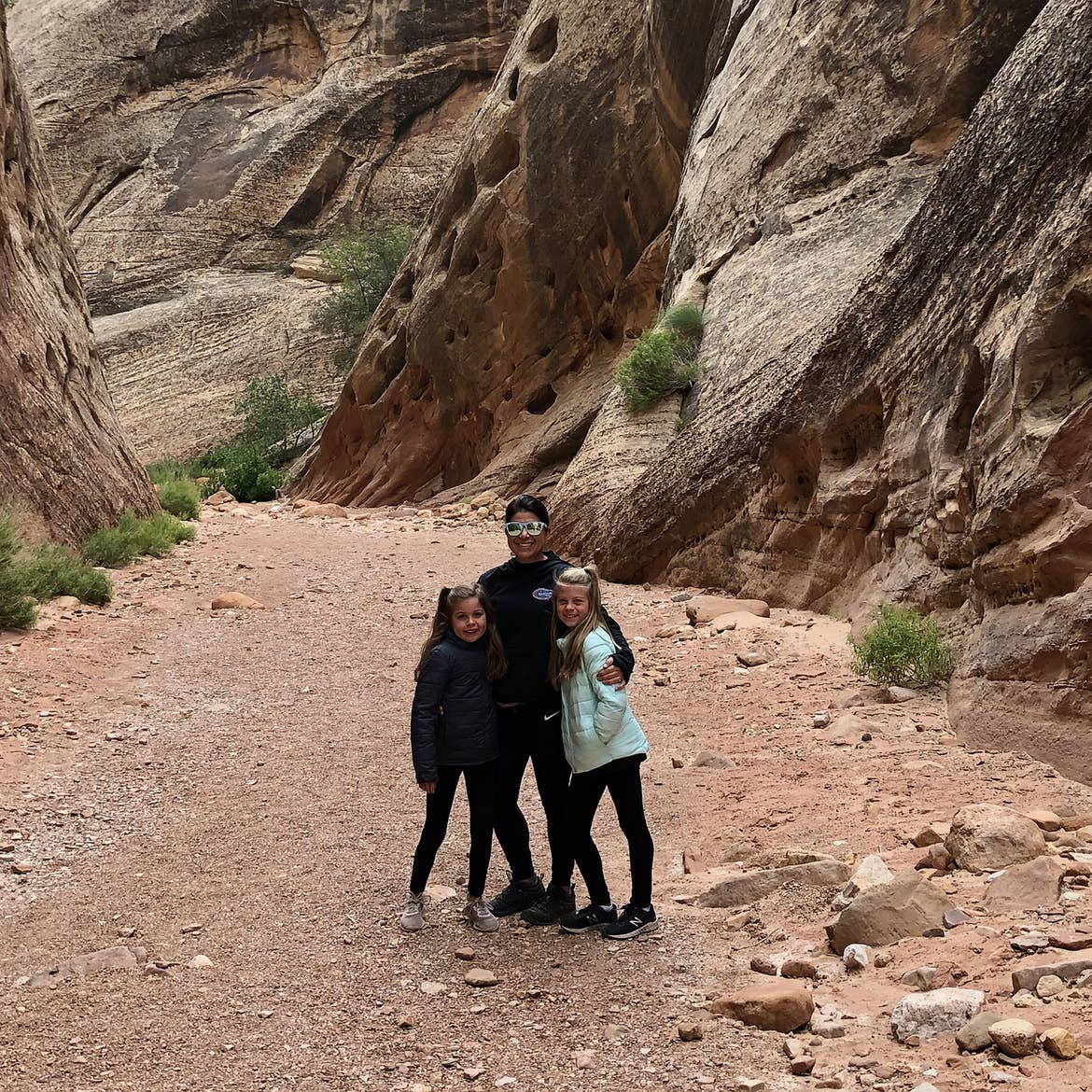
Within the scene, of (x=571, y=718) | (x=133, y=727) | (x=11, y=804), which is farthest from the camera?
(x=133, y=727)

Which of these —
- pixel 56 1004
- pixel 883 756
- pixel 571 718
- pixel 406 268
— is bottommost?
pixel 883 756

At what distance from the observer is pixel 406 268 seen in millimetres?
25438

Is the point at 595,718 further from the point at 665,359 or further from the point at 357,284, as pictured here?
the point at 357,284

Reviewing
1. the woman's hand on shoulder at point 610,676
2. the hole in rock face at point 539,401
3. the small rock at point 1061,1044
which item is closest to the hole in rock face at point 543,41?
the hole in rock face at point 539,401

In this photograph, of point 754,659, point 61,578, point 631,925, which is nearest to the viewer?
point 631,925

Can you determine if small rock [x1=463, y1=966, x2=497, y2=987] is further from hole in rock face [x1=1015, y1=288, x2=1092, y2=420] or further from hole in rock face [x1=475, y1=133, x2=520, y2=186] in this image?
hole in rock face [x1=475, y1=133, x2=520, y2=186]

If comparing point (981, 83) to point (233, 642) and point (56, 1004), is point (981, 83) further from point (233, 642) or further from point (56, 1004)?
point (56, 1004)

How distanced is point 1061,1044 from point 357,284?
34.2 meters

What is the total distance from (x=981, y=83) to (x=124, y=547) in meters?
10.4

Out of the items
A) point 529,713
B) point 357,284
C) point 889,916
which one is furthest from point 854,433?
point 357,284

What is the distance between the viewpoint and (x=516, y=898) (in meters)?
4.93

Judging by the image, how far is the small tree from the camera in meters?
32.1

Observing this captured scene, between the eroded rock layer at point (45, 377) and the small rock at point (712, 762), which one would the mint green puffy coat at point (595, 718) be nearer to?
the small rock at point (712, 762)

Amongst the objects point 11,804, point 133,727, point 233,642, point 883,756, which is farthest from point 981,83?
point 11,804
